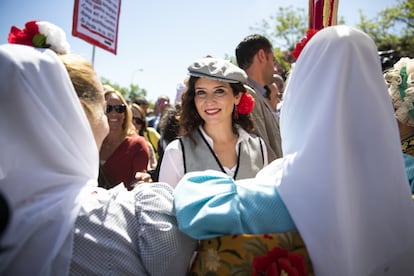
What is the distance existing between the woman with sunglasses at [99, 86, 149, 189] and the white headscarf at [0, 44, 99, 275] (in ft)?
6.11

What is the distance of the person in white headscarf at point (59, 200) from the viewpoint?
1.14 metres

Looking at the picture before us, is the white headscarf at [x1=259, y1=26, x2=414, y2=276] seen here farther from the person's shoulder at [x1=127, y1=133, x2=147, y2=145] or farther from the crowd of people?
the person's shoulder at [x1=127, y1=133, x2=147, y2=145]

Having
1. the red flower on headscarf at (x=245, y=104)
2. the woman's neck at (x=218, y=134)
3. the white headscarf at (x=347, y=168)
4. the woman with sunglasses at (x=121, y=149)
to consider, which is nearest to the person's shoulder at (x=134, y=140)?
the woman with sunglasses at (x=121, y=149)

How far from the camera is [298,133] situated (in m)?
1.30

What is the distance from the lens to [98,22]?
4.23 metres

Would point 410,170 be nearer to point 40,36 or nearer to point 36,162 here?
point 36,162

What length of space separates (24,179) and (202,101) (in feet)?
5.32

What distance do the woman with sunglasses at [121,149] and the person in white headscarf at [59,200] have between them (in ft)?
5.86

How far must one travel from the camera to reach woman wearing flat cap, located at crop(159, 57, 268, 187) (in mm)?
2422

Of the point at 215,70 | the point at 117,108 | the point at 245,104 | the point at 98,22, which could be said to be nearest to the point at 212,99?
the point at 215,70

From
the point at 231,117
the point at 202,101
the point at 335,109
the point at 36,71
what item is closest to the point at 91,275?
the point at 36,71

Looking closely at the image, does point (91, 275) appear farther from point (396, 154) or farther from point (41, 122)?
point (396, 154)

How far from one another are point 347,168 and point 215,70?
146 cm

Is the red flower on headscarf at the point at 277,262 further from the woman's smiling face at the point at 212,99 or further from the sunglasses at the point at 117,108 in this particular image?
the sunglasses at the point at 117,108
